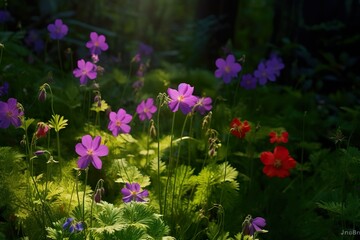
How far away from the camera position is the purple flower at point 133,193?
208cm

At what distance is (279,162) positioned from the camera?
8.53ft

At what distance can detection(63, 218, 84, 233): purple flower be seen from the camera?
5.78 feet

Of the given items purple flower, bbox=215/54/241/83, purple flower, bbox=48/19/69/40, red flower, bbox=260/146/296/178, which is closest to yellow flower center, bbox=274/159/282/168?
red flower, bbox=260/146/296/178

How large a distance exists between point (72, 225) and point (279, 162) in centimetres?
122

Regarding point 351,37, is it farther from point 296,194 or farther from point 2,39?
point 2,39

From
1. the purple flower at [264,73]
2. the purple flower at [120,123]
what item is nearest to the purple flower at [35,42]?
the purple flower at [264,73]

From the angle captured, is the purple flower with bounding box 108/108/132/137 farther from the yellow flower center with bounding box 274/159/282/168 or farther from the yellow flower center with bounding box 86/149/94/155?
the yellow flower center with bounding box 274/159/282/168

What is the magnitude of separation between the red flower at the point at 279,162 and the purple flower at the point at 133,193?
30.0 inches

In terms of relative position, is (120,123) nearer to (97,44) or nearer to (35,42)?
(97,44)

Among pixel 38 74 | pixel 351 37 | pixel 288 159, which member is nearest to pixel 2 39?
pixel 38 74

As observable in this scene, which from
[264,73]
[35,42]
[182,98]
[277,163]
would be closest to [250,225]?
[182,98]

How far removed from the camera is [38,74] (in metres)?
3.53

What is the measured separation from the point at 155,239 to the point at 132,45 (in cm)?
393

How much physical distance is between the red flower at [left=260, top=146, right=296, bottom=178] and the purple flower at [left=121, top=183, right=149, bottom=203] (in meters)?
0.76
